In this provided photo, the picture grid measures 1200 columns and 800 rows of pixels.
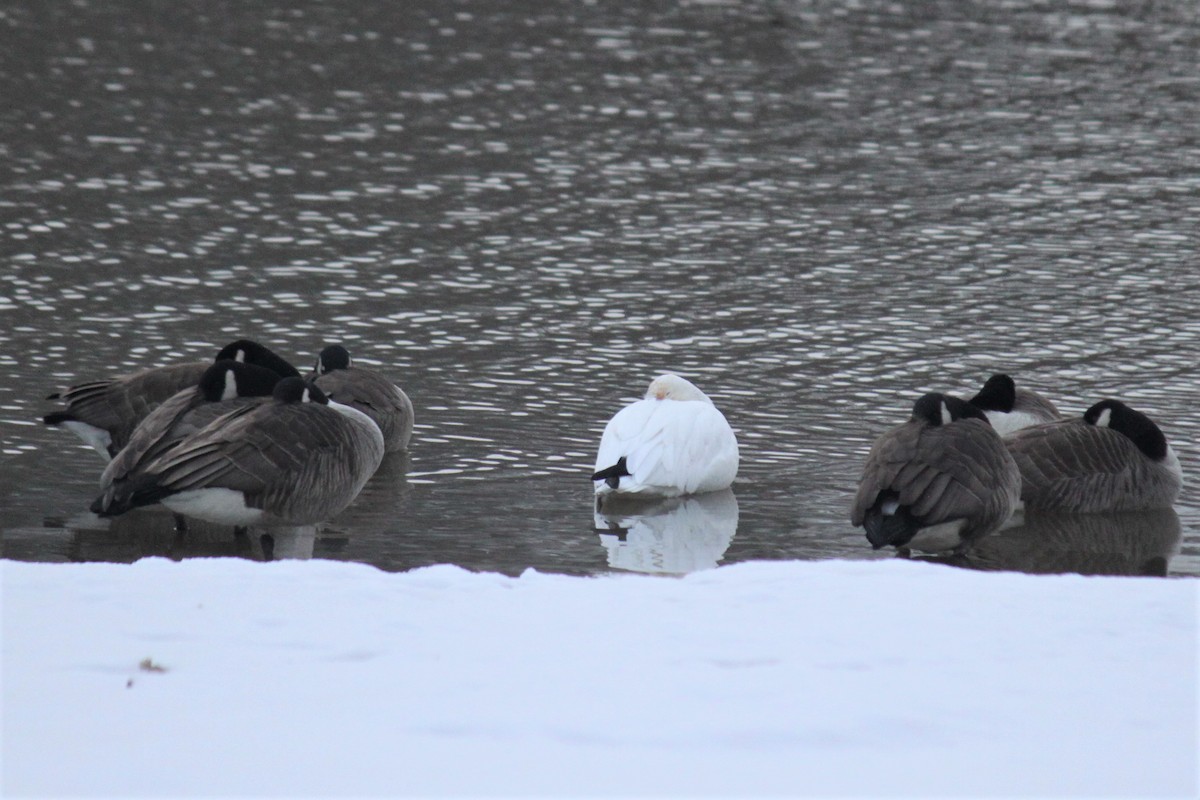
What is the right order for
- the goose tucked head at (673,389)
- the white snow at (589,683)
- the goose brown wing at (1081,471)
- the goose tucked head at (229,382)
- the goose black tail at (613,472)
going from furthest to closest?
the goose tucked head at (673,389) → the goose brown wing at (1081,471) → the goose black tail at (613,472) → the goose tucked head at (229,382) → the white snow at (589,683)

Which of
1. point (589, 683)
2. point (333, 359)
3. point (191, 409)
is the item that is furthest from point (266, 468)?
point (589, 683)

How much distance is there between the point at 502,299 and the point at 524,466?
414cm

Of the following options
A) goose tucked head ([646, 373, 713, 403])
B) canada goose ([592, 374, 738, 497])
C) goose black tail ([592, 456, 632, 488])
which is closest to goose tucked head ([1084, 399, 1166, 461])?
canada goose ([592, 374, 738, 497])

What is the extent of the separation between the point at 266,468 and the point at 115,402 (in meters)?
1.81

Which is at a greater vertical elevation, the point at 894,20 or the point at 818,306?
the point at 894,20

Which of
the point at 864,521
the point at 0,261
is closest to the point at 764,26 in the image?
the point at 0,261

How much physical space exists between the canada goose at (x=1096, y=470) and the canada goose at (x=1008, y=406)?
63cm

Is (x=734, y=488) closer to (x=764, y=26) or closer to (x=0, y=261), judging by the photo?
(x=0, y=261)

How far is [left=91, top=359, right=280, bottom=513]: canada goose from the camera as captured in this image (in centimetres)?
889

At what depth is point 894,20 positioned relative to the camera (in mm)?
29312

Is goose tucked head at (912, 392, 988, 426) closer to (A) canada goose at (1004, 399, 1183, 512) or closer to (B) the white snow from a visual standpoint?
(A) canada goose at (1004, 399, 1183, 512)

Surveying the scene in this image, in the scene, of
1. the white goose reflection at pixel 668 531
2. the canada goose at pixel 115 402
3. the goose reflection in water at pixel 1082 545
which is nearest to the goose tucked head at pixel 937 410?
the goose reflection in water at pixel 1082 545

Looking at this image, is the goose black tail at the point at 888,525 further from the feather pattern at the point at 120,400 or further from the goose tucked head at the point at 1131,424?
the feather pattern at the point at 120,400

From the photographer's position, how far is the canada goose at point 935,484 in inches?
341
